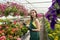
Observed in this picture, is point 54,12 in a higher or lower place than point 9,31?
higher

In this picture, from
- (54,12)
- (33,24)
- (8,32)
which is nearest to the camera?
(54,12)

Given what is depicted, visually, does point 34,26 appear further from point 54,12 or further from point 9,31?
point 54,12

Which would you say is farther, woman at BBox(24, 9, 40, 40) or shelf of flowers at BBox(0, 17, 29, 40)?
woman at BBox(24, 9, 40, 40)

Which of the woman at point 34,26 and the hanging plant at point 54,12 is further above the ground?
the hanging plant at point 54,12

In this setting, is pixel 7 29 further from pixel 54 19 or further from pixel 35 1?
pixel 35 1

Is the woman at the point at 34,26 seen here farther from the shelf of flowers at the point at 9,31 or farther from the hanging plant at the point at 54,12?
the hanging plant at the point at 54,12

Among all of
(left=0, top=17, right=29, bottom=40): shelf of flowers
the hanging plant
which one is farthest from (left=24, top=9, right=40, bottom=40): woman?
the hanging plant

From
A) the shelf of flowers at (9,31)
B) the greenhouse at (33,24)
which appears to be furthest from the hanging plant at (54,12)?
the shelf of flowers at (9,31)

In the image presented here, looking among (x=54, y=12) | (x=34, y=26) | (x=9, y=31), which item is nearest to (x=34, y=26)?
(x=34, y=26)

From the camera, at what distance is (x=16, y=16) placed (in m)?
9.95

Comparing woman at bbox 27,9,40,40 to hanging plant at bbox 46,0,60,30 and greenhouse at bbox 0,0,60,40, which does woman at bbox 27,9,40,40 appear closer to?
greenhouse at bbox 0,0,60,40

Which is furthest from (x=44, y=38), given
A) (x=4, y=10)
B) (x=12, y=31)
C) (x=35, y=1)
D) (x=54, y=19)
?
(x=35, y=1)

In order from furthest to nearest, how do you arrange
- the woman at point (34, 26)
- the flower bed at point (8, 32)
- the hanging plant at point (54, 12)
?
the woman at point (34, 26) → the flower bed at point (8, 32) → the hanging plant at point (54, 12)

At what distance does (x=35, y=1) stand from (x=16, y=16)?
10.6 metres
